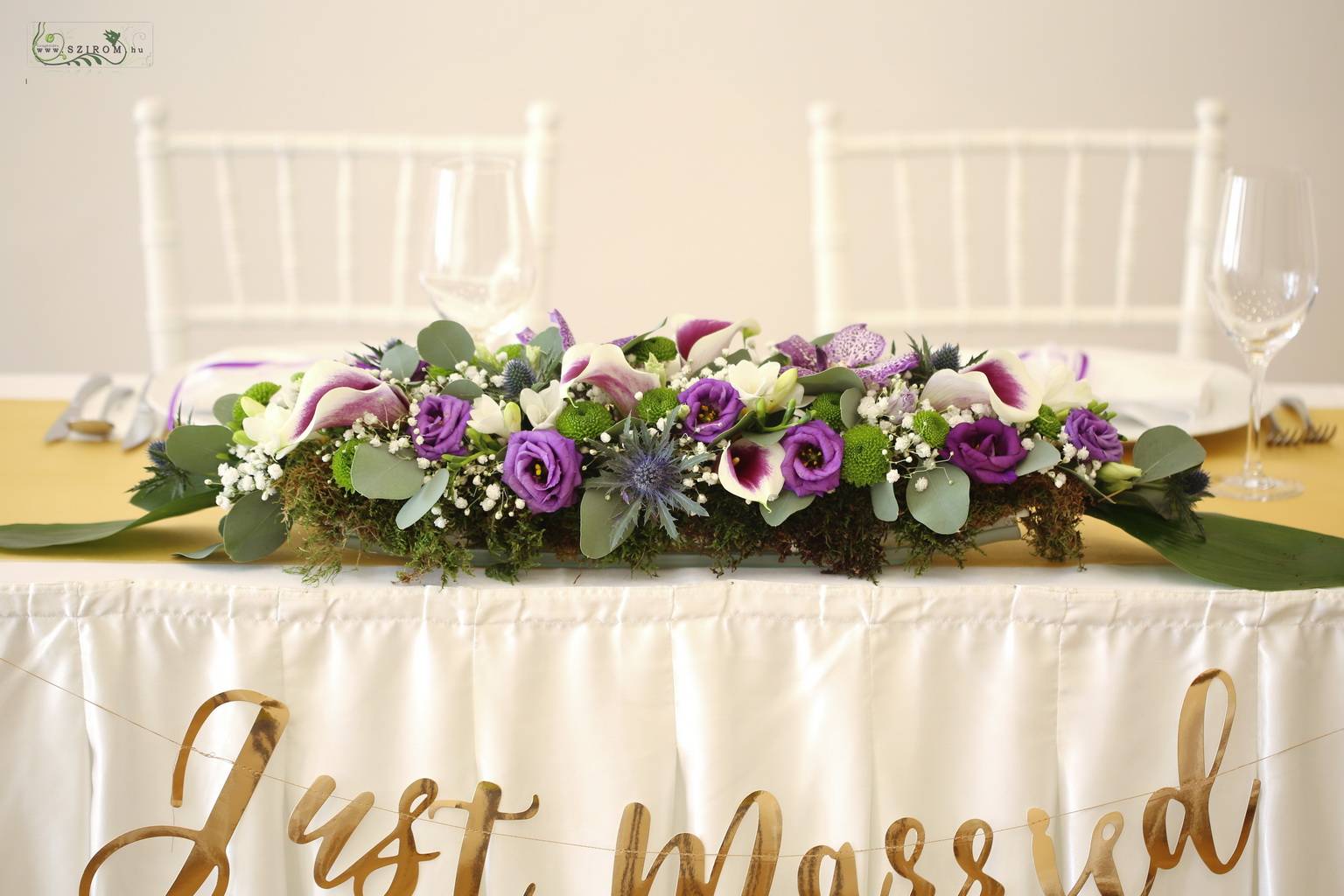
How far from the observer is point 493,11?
2.97 meters

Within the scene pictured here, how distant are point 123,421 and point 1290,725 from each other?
0.98 m

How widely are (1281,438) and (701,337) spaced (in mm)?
626

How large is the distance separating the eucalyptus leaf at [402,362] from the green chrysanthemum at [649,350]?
13cm

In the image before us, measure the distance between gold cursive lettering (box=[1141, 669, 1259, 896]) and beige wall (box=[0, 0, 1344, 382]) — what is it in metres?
2.67

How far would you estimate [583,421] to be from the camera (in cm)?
59

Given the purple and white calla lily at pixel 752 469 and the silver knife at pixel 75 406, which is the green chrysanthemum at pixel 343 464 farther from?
the silver knife at pixel 75 406

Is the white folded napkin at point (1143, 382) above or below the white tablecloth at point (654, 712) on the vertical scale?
above

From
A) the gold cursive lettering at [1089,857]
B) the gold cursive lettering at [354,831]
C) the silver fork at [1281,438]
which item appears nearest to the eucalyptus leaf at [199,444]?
the gold cursive lettering at [354,831]

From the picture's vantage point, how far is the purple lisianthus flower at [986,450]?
0.58 metres

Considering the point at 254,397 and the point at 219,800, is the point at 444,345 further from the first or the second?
the point at 219,800

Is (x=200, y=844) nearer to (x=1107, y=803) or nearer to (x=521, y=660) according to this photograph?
(x=521, y=660)

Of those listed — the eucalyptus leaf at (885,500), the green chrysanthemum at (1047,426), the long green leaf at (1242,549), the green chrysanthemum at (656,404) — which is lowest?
the long green leaf at (1242,549)

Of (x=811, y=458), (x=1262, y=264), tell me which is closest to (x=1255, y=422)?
(x=1262, y=264)

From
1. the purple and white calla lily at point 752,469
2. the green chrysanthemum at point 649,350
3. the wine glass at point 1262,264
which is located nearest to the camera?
the purple and white calla lily at point 752,469
